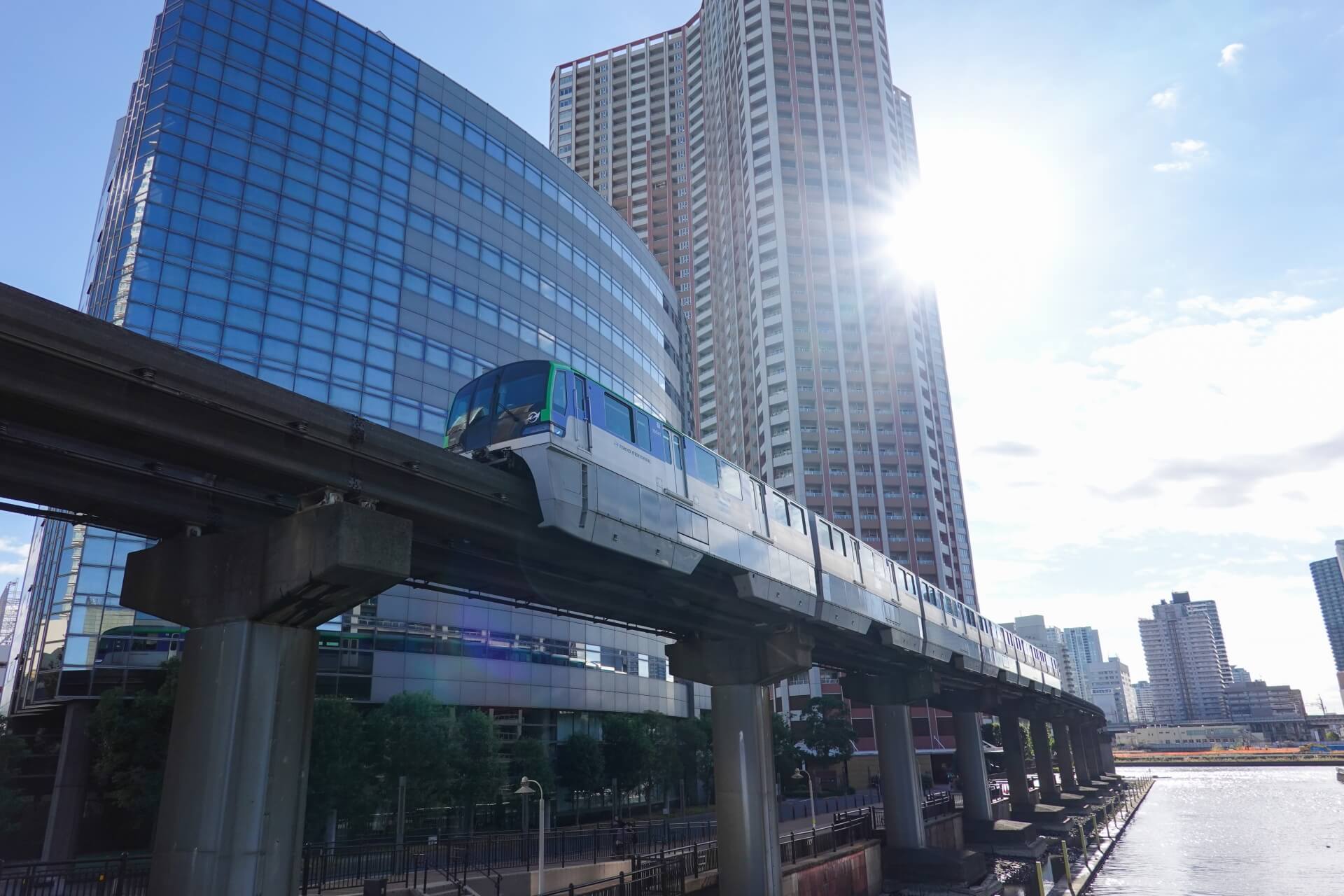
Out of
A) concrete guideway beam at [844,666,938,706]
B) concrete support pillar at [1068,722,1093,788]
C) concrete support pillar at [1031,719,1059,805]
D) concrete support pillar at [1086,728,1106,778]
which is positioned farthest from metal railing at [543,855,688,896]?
concrete support pillar at [1086,728,1106,778]

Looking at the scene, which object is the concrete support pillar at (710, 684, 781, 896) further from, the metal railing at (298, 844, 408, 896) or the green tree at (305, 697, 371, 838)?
the green tree at (305, 697, 371, 838)

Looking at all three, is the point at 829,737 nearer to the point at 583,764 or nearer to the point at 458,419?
the point at 583,764

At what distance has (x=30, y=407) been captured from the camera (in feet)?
36.9

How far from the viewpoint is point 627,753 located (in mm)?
51344

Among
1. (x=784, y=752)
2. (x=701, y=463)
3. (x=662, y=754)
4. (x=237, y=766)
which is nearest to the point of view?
(x=237, y=766)

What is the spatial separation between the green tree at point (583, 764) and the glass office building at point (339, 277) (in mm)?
3122

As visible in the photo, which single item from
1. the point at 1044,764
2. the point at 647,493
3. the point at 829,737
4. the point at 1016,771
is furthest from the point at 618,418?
the point at 1044,764

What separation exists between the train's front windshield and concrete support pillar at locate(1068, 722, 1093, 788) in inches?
3597

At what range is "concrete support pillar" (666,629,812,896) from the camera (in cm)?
2631

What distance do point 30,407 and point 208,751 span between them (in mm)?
5701

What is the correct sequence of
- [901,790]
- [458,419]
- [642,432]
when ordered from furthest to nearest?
1. [901,790]
2. [642,432]
3. [458,419]

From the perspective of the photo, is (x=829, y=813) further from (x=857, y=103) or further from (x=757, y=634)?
(x=857, y=103)

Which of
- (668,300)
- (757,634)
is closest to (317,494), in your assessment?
(757,634)

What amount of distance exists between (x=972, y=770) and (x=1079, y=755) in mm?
49899
